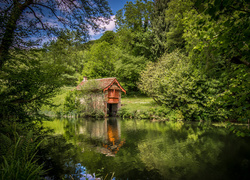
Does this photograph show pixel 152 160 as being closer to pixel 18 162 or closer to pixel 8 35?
pixel 18 162

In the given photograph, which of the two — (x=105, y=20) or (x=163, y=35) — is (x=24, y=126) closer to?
(x=105, y=20)

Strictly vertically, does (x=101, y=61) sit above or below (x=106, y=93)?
above

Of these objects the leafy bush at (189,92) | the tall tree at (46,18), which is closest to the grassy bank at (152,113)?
the leafy bush at (189,92)

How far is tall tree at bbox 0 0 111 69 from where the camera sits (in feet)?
14.3

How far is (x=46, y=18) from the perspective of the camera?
18.0ft

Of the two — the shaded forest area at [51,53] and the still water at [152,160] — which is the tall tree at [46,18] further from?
the still water at [152,160]

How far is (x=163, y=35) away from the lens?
28.4 metres

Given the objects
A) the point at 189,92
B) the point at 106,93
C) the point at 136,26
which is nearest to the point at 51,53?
the point at 189,92

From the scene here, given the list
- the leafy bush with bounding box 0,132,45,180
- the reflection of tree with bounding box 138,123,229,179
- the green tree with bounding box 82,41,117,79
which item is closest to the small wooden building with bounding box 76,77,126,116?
the green tree with bounding box 82,41,117,79

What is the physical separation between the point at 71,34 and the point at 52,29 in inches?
26.2

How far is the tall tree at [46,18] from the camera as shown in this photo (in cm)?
437

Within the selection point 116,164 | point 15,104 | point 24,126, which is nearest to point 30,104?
point 15,104

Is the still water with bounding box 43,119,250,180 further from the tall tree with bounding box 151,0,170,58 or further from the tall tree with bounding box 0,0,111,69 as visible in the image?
the tall tree with bounding box 151,0,170,58

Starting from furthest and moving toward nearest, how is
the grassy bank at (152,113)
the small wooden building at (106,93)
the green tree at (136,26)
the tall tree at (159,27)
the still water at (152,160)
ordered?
the green tree at (136,26)
the tall tree at (159,27)
the small wooden building at (106,93)
the grassy bank at (152,113)
the still water at (152,160)
